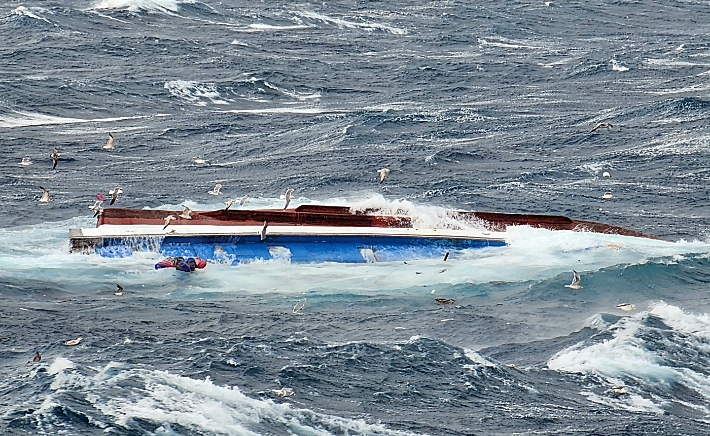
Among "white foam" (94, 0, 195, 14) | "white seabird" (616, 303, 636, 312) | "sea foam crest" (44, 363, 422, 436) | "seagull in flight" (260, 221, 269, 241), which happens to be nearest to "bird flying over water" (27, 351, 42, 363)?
"sea foam crest" (44, 363, 422, 436)

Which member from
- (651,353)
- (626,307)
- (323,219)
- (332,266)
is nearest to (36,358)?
(332,266)

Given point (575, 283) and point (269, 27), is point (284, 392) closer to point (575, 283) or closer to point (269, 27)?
point (575, 283)

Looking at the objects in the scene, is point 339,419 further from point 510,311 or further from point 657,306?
point 657,306

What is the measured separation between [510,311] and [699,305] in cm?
489

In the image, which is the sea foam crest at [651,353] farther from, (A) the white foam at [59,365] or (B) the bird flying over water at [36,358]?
(B) the bird flying over water at [36,358]

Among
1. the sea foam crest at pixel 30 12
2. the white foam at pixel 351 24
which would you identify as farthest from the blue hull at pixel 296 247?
the white foam at pixel 351 24

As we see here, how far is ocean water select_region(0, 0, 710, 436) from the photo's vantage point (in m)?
22.5

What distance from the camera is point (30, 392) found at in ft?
72.1

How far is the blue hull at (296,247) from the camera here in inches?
1358

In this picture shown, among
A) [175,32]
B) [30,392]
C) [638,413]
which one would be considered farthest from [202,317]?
[175,32]

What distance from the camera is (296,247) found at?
35.3m

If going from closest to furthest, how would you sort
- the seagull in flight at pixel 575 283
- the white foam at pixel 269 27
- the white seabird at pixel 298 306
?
the white seabird at pixel 298 306 → the seagull in flight at pixel 575 283 → the white foam at pixel 269 27

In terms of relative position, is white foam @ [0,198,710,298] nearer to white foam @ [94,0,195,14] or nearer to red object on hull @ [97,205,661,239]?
red object on hull @ [97,205,661,239]

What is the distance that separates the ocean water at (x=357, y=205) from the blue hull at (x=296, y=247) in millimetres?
647
